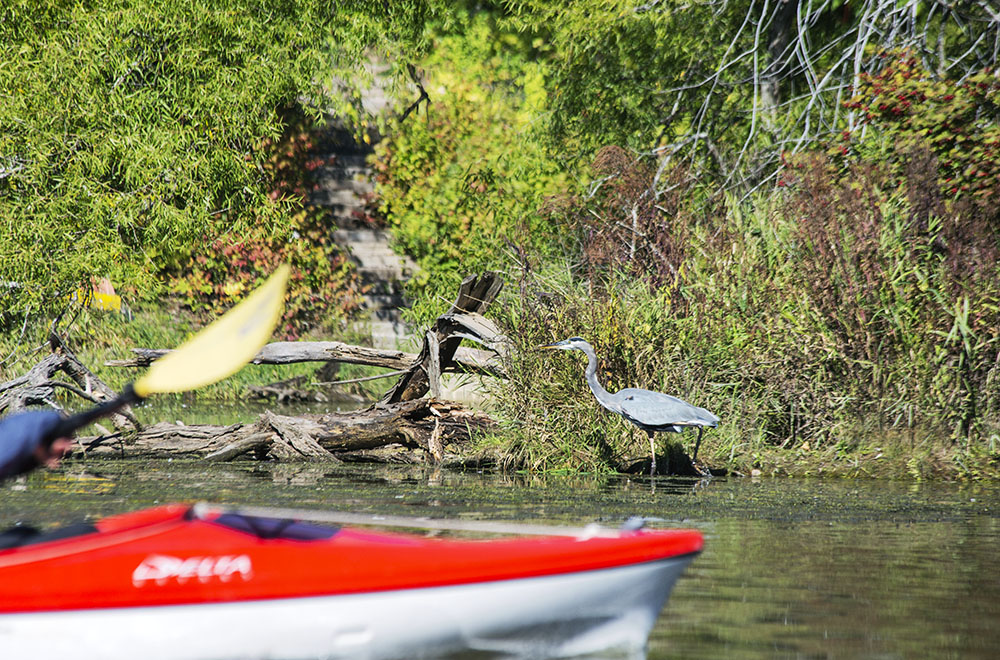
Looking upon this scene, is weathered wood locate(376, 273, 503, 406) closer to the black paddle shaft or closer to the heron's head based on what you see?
the heron's head

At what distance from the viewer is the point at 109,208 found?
1280cm

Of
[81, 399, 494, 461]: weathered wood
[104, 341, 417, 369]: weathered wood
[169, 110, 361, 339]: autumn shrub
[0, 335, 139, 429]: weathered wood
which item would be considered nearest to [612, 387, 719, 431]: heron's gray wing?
[81, 399, 494, 461]: weathered wood

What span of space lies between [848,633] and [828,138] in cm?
794

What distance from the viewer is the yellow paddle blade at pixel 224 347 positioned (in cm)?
461

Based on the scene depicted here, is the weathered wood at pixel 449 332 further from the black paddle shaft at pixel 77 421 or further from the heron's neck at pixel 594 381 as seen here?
the black paddle shaft at pixel 77 421

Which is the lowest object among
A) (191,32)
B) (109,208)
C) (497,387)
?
(497,387)

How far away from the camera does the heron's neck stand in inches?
348

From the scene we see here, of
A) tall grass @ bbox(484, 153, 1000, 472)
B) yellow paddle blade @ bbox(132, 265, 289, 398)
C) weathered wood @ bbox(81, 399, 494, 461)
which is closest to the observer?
yellow paddle blade @ bbox(132, 265, 289, 398)

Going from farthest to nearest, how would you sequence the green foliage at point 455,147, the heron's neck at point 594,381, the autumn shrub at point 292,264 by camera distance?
the autumn shrub at point 292,264 → the green foliage at point 455,147 → the heron's neck at point 594,381

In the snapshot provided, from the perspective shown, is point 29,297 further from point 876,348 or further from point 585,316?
point 876,348

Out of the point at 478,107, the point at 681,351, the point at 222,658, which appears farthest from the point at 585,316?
the point at 478,107

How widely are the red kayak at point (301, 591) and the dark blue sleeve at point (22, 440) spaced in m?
0.27

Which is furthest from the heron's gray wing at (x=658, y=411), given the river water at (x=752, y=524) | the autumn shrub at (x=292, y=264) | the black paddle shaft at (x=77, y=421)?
the autumn shrub at (x=292, y=264)

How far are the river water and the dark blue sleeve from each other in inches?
85.8
